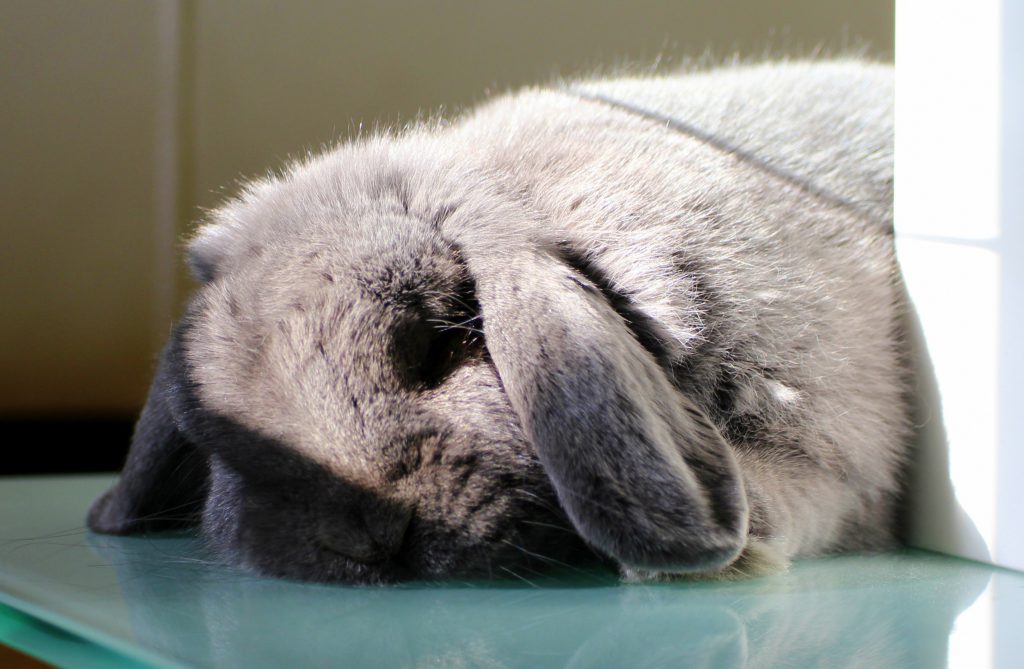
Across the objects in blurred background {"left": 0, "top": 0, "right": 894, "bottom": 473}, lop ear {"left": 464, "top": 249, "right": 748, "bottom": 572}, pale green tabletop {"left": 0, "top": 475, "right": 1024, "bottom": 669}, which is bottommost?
pale green tabletop {"left": 0, "top": 475, "right": 1024, "bottom": 669}

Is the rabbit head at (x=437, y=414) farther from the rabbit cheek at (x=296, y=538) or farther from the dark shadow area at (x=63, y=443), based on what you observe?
the dark shadow area at (x=63, y=443)

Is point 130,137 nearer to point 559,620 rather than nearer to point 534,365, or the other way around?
point 534,365

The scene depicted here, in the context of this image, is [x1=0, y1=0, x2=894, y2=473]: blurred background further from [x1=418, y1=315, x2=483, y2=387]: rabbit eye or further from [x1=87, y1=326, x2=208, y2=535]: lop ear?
[x1=418, y1=315, x2=483, y2=387]: rabbit eye

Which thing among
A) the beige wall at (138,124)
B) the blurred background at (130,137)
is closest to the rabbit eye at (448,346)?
the blurred background at (130,137)

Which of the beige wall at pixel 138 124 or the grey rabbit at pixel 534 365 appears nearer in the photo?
the grey rabbit at pixel 534 365

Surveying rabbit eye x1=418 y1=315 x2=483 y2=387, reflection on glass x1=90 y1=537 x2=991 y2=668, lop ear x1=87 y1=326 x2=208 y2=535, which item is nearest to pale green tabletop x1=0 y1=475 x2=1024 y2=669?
reflection on glass x1=90 y1=537 x2=991 y2=668

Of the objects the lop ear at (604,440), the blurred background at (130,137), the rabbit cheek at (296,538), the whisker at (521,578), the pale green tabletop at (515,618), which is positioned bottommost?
the pale green tabletop at (515,618)

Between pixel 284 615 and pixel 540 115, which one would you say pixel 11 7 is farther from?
pixel 284 615

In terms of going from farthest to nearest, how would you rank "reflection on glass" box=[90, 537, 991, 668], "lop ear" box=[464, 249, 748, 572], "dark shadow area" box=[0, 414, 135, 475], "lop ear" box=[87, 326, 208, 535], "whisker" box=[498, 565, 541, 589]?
"dark shadow area" box=[0, 414, 135, 475], "lop ear" box=[87, 326, 208, 535], "whisker" box=[498, 565, 541, 589], "lop ear" box=[464, 249, 748, 572], "reflection on glass" box=[90, 537, 991, 668]
